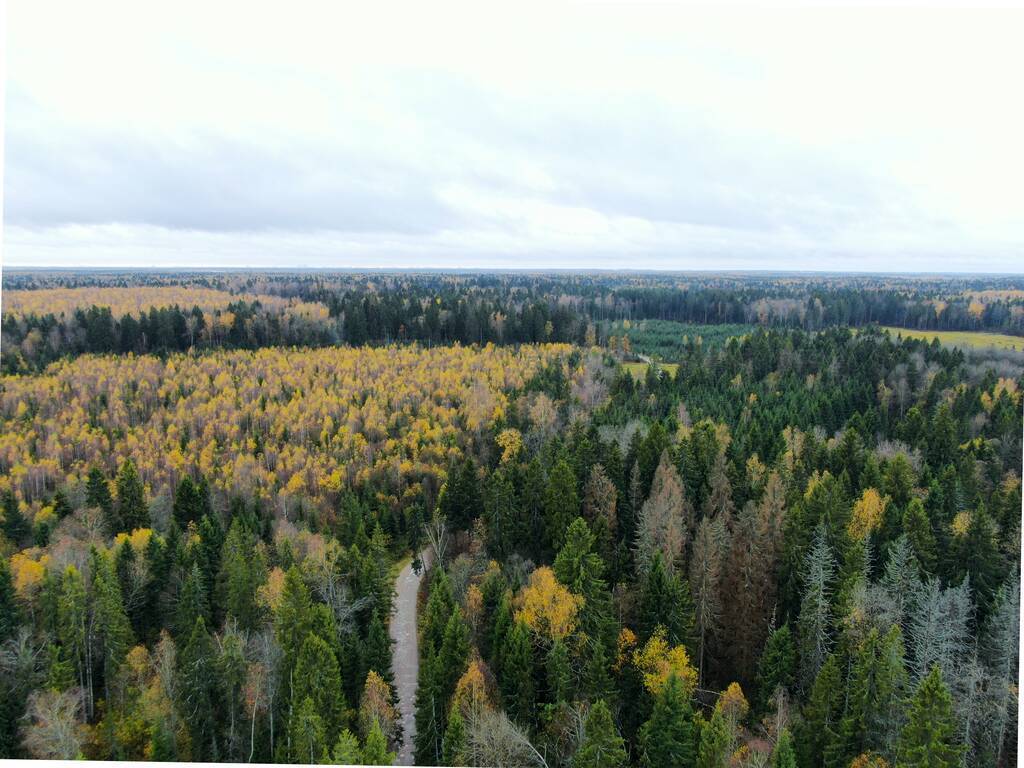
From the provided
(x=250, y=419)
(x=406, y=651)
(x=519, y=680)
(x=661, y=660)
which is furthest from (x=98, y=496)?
(x=661, y=660)

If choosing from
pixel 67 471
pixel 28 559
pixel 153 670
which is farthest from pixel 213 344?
pixel 153 670

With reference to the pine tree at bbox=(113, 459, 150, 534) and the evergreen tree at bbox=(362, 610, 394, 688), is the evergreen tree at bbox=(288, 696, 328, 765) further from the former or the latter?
the pine tree at bbox=(113, 459, 150, 534)

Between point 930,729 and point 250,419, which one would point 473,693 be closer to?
point 930,729

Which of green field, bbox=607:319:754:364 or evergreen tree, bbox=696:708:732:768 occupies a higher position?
green field, bbox=607:319:754:364

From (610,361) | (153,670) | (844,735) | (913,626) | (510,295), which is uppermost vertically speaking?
(510,295)

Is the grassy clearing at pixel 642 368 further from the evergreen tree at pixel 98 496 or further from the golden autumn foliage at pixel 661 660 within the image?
the evergreen tree at pixel 98 496

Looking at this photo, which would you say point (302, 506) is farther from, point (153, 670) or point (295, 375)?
point (295, 375)

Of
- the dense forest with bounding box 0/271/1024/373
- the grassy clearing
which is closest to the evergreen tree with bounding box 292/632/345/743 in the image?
the dense forest with bounding box 0/271/1024/373
